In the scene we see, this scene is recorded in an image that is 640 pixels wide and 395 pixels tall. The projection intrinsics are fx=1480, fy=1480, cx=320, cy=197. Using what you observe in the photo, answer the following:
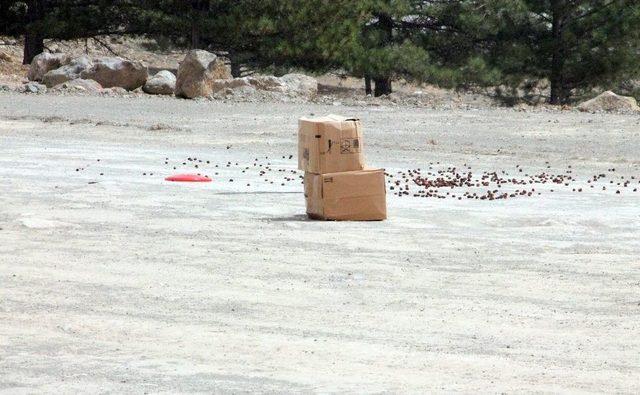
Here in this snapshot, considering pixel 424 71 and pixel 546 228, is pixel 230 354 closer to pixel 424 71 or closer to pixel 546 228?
pixel 546 228

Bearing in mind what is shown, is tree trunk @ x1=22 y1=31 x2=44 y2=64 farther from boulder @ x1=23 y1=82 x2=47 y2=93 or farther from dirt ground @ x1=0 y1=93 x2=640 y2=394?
dirt ground @ x1=0 y1=93 x2=640 y2=394

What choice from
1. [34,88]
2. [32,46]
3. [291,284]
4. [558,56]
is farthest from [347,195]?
[32,46]

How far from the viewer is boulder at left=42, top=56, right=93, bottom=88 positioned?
33906mm

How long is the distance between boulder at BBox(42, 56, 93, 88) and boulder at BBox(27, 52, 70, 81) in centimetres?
69

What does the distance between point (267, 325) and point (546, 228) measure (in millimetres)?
5275

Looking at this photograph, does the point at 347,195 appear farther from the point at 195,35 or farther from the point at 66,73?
the point at 195,35

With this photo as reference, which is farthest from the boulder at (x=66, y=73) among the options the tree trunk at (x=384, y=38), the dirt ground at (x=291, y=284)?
the dirt ground at (x=291, y=284)

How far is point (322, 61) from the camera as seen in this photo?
37.0 metres

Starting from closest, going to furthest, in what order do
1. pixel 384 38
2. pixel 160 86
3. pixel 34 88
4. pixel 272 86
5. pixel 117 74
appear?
pixel 34 88 < pixel 272 86 < pixel 160 86 < pixel 117 74 < pixel 384 38

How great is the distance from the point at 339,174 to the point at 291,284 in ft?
10.3

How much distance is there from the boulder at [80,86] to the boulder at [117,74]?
0.91m

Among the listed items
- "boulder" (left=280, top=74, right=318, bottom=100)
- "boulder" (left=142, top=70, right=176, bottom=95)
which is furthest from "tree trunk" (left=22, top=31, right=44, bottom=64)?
"boulder" (left=280, top=74, right=318, bottom=100)

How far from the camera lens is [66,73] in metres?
34.0

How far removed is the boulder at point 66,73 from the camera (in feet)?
111
